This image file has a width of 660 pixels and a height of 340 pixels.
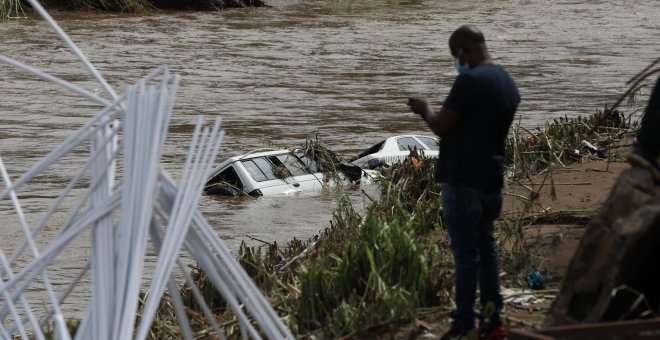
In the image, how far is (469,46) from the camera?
6.03 metres

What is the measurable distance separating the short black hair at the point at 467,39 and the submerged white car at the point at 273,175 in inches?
617

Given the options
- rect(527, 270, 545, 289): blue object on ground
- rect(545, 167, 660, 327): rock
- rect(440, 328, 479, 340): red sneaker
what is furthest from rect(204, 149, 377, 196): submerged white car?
rect(545, 167, 660, 327): rock

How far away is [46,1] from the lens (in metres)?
49.2

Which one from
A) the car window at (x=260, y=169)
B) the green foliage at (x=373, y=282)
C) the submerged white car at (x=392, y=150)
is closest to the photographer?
the green foliage at (x=373, y=282)

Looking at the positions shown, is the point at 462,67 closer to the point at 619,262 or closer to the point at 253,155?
the point at 619,262

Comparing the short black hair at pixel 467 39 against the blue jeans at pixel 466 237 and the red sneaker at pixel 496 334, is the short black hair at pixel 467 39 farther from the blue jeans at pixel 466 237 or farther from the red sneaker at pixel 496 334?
the red sneaker at pixel 496 334

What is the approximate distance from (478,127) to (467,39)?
1.52 ft

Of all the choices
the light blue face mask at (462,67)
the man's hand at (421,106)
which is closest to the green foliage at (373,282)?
the man's hand at (421,106)

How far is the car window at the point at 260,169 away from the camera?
2208 cm

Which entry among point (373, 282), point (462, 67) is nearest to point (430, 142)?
point (373, 282)

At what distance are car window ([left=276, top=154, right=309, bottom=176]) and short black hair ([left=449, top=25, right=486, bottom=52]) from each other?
16198 mm

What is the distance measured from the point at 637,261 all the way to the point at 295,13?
4796 cm

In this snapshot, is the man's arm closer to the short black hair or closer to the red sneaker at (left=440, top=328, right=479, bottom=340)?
the short black hair

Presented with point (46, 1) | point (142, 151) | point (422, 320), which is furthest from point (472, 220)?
point (46, 1)
